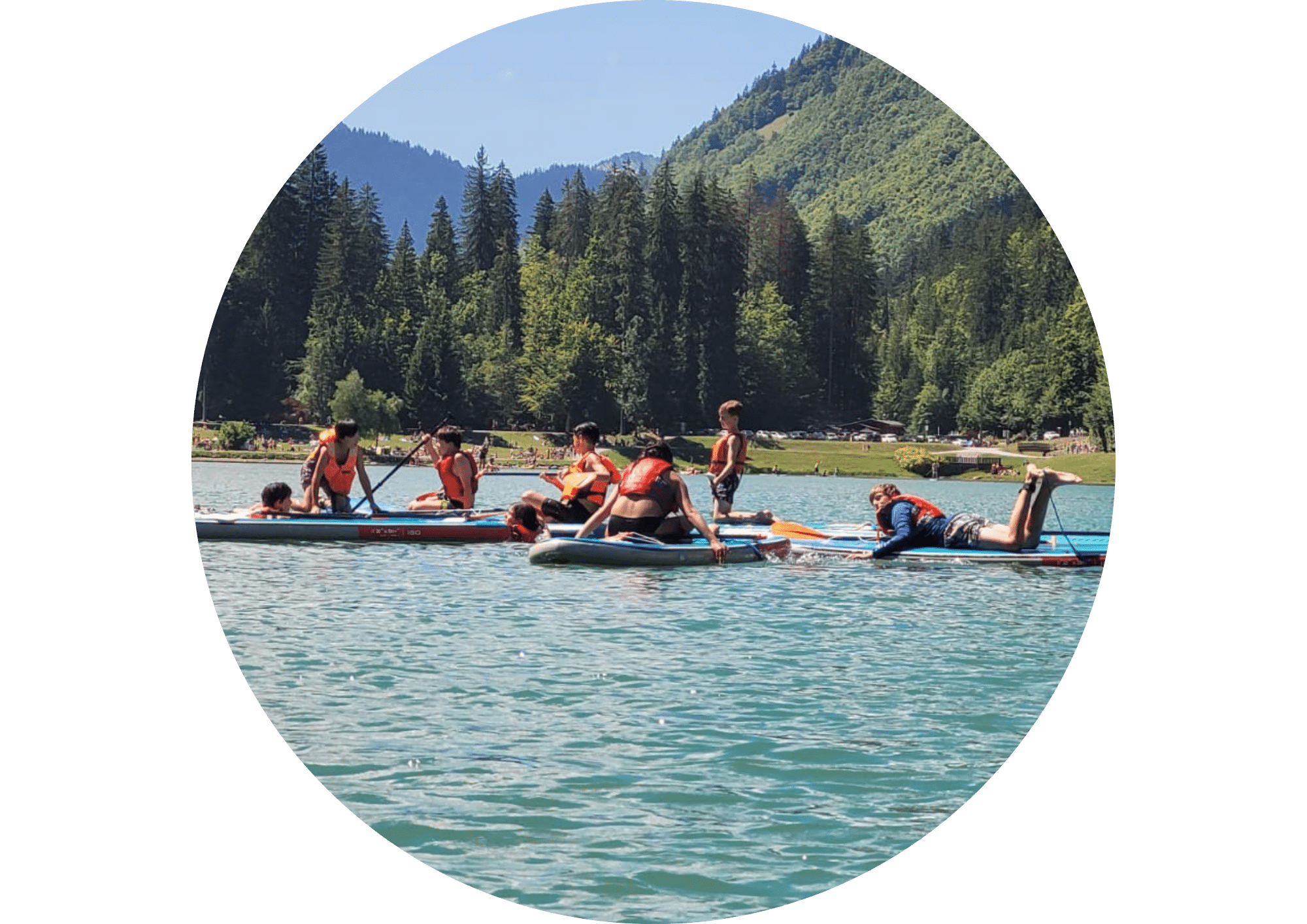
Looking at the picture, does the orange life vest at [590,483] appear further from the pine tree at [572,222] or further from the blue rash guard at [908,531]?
the blue rash guard at [908,531]

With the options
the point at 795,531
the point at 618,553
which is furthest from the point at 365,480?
the point at 795,531

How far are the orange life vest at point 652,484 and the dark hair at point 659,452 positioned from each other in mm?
34

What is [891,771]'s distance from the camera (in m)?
8.27

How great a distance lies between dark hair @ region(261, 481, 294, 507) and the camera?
52.5 ft

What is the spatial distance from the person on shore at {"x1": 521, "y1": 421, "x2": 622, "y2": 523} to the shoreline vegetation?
0.13 meters

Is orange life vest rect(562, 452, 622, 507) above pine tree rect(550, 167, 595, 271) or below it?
below

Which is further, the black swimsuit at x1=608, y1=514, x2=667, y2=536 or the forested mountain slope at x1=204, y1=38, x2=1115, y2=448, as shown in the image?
the black swimsuit at x1=608, y1=514, x2=667, y2=536

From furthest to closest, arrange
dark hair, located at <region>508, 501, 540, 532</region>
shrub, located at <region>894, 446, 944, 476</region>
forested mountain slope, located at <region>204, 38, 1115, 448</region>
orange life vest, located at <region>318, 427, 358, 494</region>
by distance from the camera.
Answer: dark hair, located at <region>508, 501, 540, 532</region>
orange life vest, located at <region>318, 427, 358, 494</region>
shrub, located at <region>894, 446, 944, 476</region>
forested mountain slope, located at <region>204, 38, 1115, 448</region>

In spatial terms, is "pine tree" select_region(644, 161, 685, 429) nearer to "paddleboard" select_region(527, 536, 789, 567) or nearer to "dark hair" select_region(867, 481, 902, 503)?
"paddleboard" select_region(527, 536, 789, 567)

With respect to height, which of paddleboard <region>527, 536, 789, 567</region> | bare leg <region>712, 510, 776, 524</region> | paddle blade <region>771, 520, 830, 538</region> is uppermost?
bare leg <region>712, 510, 776, 524</region>

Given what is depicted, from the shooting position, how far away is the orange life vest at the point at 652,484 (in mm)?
14836

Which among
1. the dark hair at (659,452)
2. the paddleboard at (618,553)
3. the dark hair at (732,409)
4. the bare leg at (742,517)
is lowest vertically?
the paddleboard at (618,553)

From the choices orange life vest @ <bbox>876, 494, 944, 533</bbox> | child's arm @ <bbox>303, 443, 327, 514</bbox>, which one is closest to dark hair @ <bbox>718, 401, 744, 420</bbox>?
orange life vest @ <bbox>876, 494, 944, 533</bbox>

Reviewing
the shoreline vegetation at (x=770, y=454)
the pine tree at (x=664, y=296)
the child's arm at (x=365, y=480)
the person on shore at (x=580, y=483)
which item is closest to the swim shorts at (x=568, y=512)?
the person on shore at (x=580, y=483)
